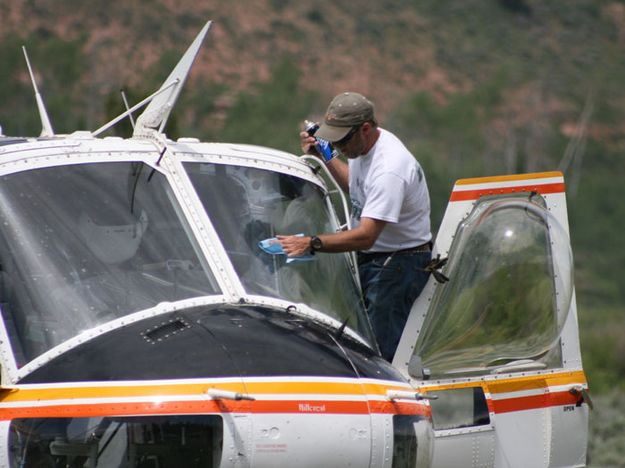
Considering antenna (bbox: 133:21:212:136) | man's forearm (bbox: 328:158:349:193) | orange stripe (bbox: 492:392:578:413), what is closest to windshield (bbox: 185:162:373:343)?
antenna (bbox: 133:21:212:136)

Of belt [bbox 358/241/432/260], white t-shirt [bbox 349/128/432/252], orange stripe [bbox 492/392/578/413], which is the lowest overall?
orange stripe [bbox 492/392/578/413]

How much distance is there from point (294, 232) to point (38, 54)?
30.1 m

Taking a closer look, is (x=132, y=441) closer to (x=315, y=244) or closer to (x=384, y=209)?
(x=315, y=244)

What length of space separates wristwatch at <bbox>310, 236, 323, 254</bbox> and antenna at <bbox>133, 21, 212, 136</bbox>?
95 cm

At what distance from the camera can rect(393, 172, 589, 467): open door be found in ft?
21.9

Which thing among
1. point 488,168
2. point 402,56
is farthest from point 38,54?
point 402,56

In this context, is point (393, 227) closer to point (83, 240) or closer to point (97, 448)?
point (83, 240)

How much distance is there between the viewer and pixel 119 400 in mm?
4898

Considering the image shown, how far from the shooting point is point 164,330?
5227 mm

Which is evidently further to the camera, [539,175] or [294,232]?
[539,175]

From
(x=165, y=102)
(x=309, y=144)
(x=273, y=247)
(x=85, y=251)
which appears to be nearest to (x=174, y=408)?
(x=85, y=251)

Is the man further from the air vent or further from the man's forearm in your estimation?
the air vent

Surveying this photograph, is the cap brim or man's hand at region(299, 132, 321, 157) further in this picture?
man's hand at region(299, 132, 321, 157)

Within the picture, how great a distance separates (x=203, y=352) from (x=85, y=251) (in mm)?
861
